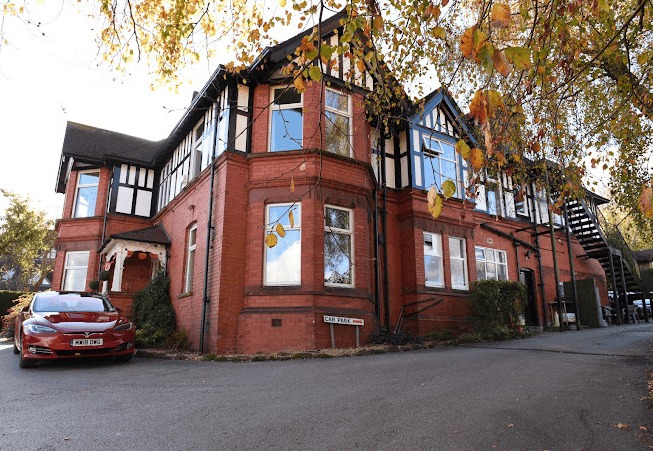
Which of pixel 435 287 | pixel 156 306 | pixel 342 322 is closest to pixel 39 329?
pixel 156 306

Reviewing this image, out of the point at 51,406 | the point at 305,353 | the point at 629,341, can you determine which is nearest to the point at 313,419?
the point at 51,406

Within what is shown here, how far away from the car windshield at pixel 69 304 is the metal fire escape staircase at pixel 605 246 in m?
18.7

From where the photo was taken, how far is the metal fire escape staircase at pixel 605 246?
19266 millimetres

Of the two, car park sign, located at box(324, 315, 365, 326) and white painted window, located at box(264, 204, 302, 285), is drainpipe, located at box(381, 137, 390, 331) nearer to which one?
car park sign, located at box(324, 315, 365, 326)

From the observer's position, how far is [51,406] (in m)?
4.90

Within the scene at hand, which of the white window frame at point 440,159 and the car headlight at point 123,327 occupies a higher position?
the white window frame at point 440,159

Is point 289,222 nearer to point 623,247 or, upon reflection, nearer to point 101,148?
point 101,148

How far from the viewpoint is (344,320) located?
10.6 m

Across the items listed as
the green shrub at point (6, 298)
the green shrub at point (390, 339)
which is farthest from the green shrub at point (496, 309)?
the green shrub at point (6, 298)

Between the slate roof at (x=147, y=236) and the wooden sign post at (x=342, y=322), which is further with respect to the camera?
the slate roof at (x=147, y=236)

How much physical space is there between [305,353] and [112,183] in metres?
13.0

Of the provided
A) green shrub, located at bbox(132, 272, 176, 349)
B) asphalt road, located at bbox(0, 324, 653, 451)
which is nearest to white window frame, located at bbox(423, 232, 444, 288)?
asphalt road, located at bbox(0, 324, 653, 451)

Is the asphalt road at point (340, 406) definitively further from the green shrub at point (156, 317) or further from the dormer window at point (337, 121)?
the dormer window at point (337, 121)

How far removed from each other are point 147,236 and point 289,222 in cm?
664
